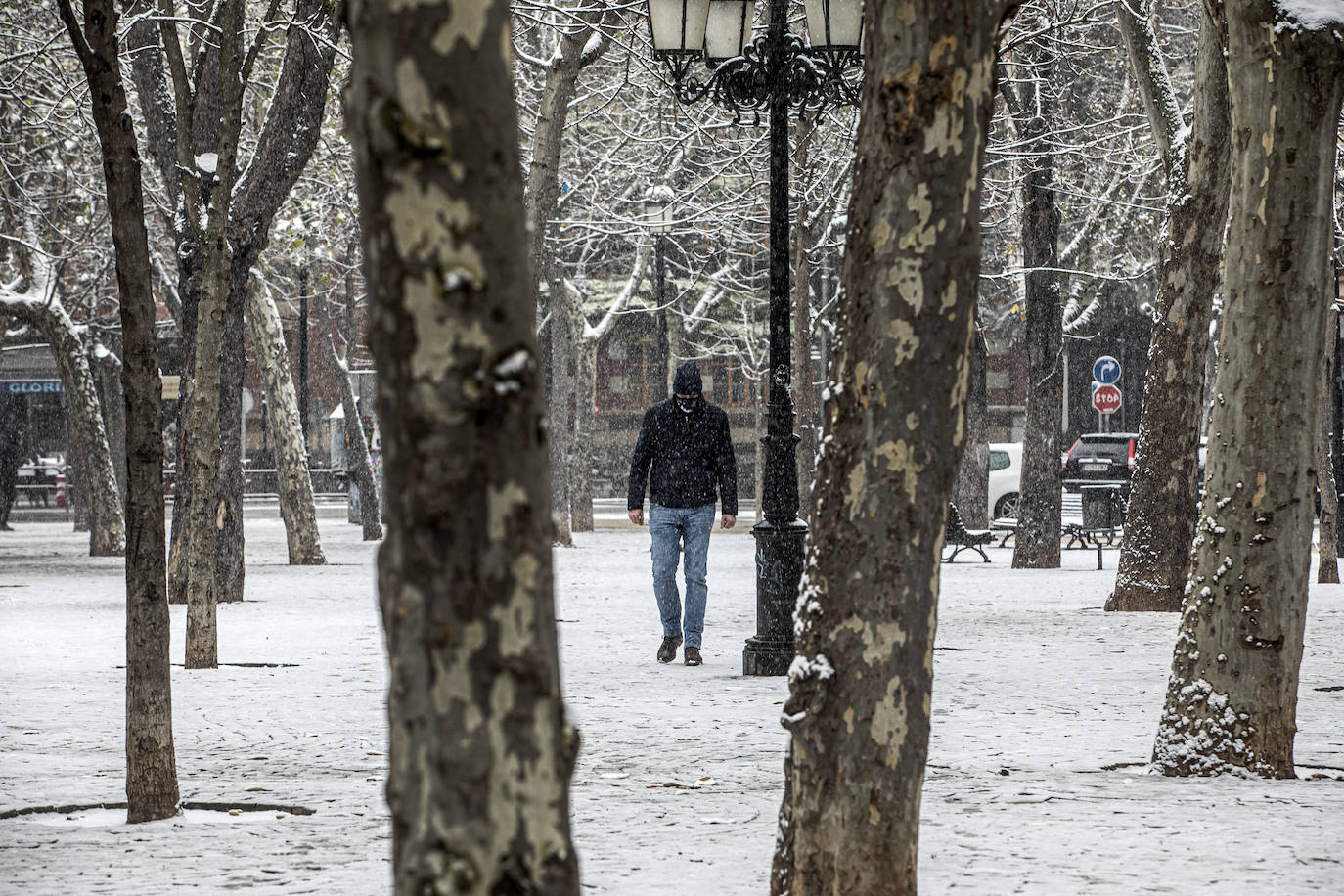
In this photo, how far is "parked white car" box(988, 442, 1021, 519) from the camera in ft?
102

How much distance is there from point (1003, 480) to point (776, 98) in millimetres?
20644

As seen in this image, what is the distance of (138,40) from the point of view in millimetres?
16016

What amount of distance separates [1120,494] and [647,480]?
55.3 ft

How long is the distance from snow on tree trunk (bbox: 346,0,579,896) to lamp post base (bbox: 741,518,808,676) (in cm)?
816

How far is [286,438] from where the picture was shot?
21875mm

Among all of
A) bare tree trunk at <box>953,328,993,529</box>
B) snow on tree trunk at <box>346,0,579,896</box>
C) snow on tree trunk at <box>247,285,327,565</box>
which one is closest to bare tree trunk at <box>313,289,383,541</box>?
snow on tree trunk at <box>247,285,327,565</box>

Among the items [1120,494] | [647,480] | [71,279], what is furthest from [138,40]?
[71,279]

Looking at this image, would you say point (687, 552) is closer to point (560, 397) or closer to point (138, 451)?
point (138, 451)

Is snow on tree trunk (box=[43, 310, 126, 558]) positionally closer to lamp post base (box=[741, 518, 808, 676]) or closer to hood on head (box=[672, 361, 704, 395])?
hood on head (box=[672, 361, 704, 395])

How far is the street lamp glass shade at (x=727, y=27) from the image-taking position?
11.7m

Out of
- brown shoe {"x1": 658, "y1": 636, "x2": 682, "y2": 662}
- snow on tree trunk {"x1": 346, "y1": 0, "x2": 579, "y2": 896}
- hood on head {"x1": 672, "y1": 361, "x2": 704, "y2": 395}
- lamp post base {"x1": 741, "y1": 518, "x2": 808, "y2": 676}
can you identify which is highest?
hood on head {"x1": 672, "y1": 361, "x2": 704, "y2": 395}

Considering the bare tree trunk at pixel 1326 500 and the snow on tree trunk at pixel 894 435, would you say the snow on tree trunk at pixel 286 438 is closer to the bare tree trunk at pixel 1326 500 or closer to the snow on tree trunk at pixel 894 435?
the bare tree trunk at pixel 1326 500

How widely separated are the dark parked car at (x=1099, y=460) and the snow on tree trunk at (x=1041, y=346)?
32.7 feet

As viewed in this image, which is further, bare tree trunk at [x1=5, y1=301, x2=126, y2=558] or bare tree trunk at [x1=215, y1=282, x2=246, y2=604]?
bare tree trunk at [x1=5, y1=301, x2=126, y2=558]
